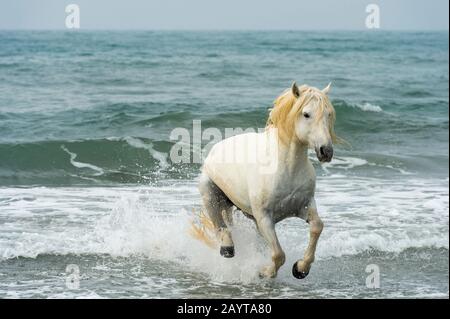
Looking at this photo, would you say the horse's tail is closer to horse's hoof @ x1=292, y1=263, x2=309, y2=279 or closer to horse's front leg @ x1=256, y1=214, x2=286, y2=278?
horse's front leg @ x1=256, y1=214, x2=286, y2=278

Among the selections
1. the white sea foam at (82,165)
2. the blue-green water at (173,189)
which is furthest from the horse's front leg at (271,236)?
the white sea foam at (82,165)

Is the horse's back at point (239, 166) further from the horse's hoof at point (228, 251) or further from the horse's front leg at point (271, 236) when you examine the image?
the horse's hoof at point (228, 251)

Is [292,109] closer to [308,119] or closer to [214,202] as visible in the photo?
[308,119]

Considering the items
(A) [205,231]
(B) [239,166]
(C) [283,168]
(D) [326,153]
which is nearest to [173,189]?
(A) [205,231]

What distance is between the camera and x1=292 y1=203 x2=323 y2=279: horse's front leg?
23.8 feet

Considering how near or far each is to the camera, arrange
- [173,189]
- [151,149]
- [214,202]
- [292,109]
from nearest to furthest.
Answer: [292,109], [214,202], [173,189], [151,149]

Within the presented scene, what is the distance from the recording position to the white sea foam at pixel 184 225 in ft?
28.3

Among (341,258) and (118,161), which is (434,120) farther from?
(341,258)

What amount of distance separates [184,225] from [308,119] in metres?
2.76

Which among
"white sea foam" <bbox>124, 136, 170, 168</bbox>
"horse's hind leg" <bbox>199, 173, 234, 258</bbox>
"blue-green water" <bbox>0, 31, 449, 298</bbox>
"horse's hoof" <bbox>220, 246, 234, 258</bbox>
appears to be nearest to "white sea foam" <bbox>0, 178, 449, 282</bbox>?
"blue-green water" <bbox>0, 31, 449, 298</bbox>

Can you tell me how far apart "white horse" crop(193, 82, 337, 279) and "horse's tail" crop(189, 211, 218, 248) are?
545 millimetres

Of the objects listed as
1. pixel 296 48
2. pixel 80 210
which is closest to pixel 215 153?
pixel 80 210

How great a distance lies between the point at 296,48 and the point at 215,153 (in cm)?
4563

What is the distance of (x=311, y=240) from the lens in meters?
7.28
